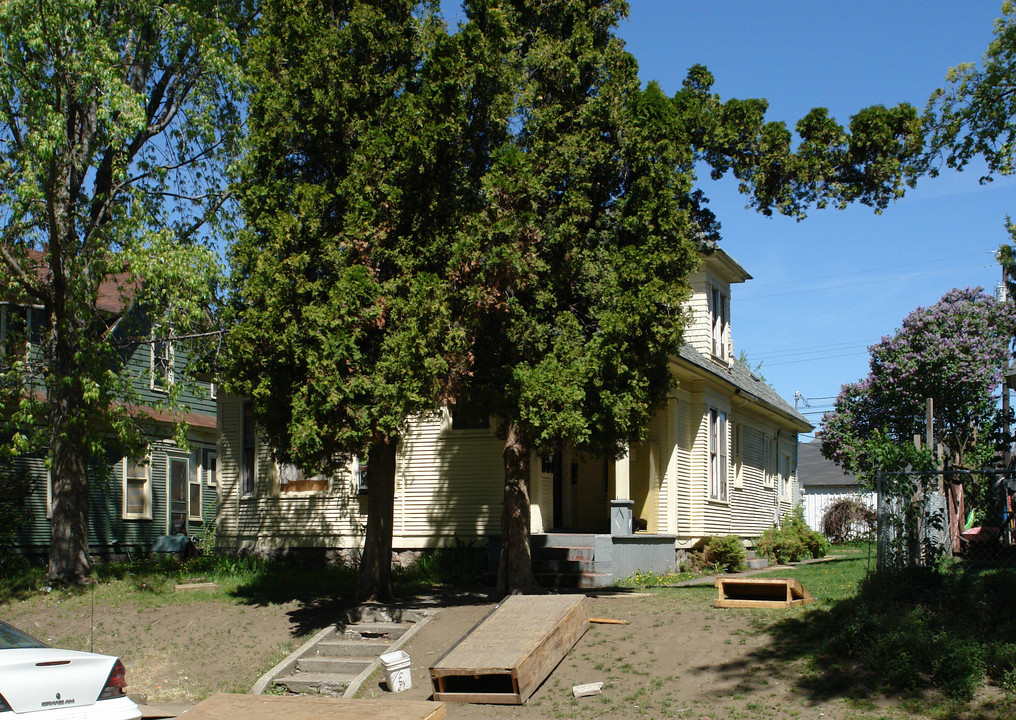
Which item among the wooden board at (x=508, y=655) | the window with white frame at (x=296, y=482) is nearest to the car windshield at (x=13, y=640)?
the wooden board at (x=508, y=655)

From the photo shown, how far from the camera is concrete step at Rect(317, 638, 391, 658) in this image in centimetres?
1166

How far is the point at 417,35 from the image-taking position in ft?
43.0

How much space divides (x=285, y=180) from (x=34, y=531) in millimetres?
15396

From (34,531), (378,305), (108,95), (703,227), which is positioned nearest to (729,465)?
(703,227)

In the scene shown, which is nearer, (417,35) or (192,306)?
(417,35)

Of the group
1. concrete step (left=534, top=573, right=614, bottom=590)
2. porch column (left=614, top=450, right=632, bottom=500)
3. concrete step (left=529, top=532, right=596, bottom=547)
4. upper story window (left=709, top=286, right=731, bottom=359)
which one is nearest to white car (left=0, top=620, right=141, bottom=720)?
concrete step (left=534, top=573, right=614, bottom=590)

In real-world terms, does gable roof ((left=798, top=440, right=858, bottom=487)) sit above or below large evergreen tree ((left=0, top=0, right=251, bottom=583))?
below

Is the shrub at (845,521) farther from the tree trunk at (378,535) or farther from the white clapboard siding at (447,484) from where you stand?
the tree trunk at (378,535)

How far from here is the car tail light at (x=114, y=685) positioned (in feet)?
23.3

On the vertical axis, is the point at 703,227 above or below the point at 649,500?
above

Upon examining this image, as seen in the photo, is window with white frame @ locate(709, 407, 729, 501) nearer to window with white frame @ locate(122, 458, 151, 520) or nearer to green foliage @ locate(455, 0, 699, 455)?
green foliage @ locate(455, 0, 699, 455)

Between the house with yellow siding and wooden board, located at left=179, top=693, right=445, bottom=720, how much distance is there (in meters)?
8.50

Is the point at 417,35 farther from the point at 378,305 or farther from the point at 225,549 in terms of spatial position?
the point at 225,549

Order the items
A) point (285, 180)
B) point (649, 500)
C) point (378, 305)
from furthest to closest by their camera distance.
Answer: point (649, 500) → point (285, 180) → point (378, 305)
